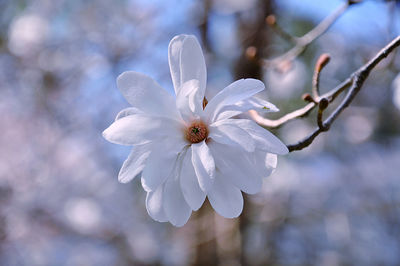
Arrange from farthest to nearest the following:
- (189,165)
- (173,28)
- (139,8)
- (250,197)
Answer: (139,8) → (173,28) → (250,197) → (189,165)

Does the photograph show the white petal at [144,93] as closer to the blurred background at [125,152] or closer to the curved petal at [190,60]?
the curved petal at [190,60]

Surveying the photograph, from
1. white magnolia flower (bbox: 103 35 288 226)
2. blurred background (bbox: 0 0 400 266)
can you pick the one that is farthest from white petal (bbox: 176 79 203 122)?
blurred background (bbox: 0 0 400 266)

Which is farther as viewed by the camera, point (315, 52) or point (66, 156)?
point (66, 156)

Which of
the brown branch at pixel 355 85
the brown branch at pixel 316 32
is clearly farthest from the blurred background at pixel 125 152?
the brown branch at pixel 355 85

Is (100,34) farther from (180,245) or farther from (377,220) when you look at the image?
(377,220)

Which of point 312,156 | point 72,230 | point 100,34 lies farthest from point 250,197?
point 100,34

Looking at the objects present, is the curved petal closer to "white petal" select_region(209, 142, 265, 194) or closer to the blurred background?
"white petal" select_region(209, 142, 265, 194)
